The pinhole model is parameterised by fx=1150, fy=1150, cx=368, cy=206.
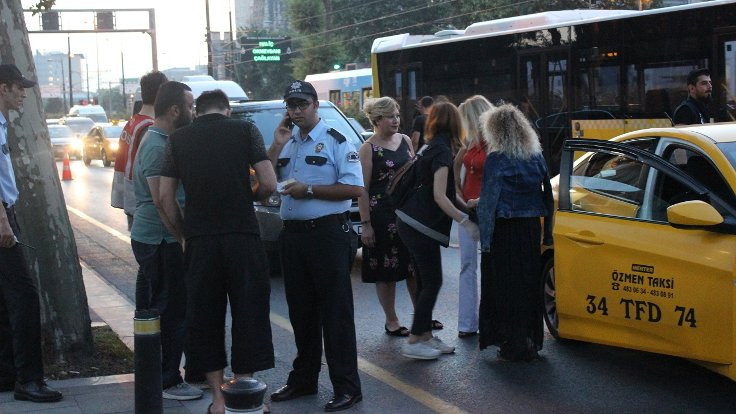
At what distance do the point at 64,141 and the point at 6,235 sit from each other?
121ft

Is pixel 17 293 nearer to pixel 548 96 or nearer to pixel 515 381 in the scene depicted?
pixel 515 381

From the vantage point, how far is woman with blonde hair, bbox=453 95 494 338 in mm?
8133

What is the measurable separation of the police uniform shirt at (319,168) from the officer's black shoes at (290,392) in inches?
40.4

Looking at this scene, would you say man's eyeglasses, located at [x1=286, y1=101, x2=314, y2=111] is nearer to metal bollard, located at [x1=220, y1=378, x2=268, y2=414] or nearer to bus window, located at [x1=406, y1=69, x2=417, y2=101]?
metal bollard, located at [x1=220, y1=378, x2=268, y2=414]

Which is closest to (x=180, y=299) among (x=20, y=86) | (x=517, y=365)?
(x=20, y=86)

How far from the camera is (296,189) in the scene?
6426 millimetres

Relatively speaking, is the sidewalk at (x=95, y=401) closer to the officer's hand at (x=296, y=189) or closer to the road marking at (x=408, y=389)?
the road marking at (x=408, y=389)

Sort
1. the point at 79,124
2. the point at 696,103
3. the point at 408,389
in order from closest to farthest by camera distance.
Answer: the point at 408,389 < the point at 696,103 < the point at 79,124

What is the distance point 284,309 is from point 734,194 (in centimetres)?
468

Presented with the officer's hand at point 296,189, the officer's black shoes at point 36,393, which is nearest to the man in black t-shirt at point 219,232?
the officer's hand at point 296,189

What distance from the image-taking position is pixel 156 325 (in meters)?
5.18

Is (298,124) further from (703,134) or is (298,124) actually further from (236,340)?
(703,134)

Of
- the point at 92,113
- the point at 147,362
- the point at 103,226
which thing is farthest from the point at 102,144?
the point at 147,362

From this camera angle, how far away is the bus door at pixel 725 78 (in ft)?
50.2
